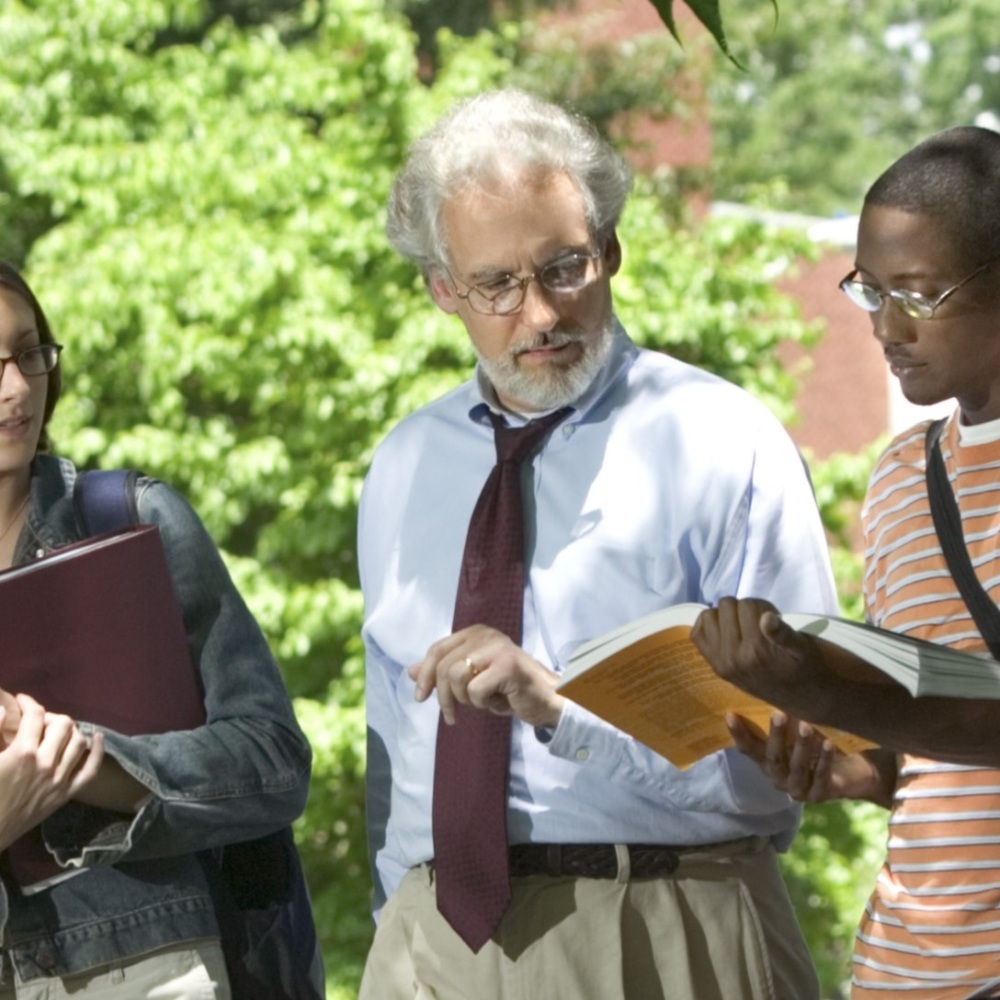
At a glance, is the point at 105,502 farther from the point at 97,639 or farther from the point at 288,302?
the point at 288,302

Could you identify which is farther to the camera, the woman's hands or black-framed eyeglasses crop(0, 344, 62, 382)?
black-framed eyeglasses crop(0, 344, 62, 382)

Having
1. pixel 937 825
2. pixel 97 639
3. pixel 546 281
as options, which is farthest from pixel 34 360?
pixel 937 825

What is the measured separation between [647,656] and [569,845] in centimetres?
66

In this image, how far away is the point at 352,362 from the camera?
8086 mm

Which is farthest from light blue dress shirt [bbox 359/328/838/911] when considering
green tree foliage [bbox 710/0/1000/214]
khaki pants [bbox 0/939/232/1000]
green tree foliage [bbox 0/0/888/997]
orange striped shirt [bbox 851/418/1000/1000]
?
green tree foliage [bbox 710/0/1000/214]

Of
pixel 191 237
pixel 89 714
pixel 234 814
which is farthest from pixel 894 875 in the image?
pixel 191 237

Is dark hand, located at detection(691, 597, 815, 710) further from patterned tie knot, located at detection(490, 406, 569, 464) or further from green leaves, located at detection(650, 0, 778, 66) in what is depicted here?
patterned tie knot, located at detection(490, 406, 569, 464)

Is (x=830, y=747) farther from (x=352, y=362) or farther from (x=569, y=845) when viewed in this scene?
(x=352, y=362)

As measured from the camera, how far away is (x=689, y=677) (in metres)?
2.06

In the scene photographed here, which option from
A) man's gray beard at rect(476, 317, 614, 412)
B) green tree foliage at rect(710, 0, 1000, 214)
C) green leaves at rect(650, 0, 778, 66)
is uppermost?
green leaves at rect(650, 0, 778, 66)

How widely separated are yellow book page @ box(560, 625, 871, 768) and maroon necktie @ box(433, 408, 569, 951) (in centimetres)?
38

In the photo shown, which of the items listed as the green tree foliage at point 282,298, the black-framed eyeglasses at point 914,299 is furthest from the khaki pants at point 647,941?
the green tree foliage at point 282,298

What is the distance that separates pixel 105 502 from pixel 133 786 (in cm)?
44

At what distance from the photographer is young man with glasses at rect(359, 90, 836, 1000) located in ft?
8.34
